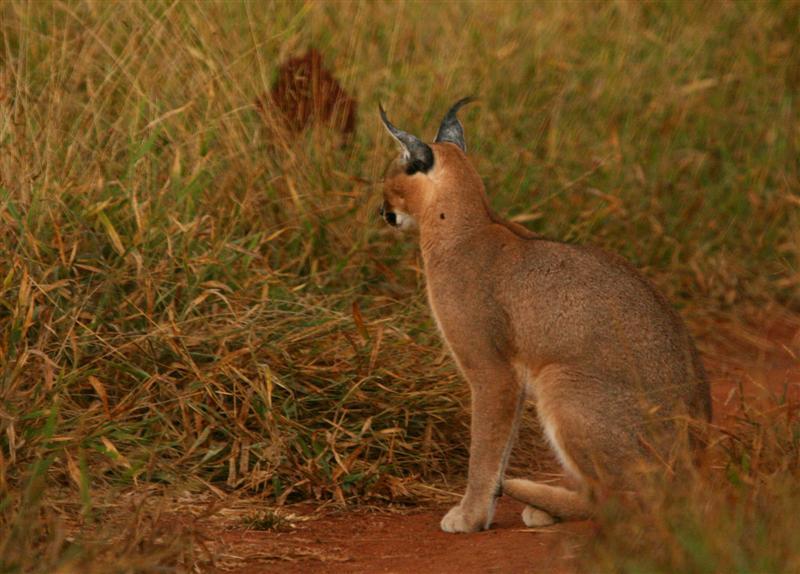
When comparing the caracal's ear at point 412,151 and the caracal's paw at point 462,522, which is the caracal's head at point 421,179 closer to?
the caracal's ear at point 412,151

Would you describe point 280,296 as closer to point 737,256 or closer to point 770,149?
point 737,256

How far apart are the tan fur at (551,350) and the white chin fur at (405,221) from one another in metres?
0.13

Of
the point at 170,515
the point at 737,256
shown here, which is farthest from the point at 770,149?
the point at 170,515

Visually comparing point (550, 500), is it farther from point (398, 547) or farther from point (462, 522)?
point (398, 547)

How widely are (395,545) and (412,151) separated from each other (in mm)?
1450

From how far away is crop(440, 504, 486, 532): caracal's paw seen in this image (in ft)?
16.1

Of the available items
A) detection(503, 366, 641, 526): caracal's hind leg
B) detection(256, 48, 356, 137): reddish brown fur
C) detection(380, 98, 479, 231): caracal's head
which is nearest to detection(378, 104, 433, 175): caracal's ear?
detection(380, 98, 479, 231): caracal's head

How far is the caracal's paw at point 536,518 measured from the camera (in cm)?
490

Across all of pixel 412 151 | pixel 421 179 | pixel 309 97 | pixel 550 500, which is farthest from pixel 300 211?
pixel 550 500

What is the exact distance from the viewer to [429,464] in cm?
555

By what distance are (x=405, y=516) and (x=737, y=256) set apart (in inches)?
141

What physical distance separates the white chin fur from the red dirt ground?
1.10 m

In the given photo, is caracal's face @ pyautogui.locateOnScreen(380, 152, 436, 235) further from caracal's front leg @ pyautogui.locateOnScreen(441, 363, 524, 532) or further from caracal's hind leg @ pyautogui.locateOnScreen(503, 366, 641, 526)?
caracal's hind leg @ pyautogui.locateOnScreen(503, 366, 641, 526)

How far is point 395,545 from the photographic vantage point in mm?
4824
